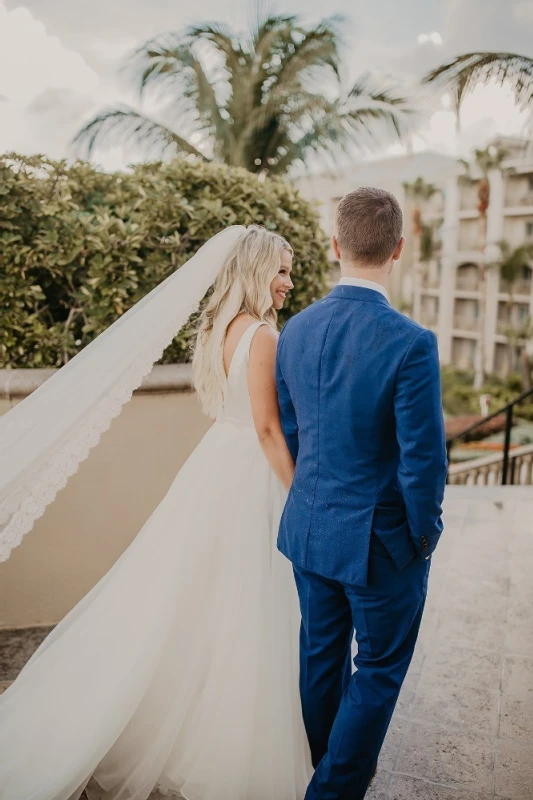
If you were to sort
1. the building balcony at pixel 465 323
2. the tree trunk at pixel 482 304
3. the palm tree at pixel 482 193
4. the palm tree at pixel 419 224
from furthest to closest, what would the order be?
the building balcony at pixel 465 323 → the palm tree at pixel 419 224 → the tree trunk at pixel 482 304 → the palm tree at pixel 482 193

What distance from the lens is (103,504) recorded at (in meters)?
3.52

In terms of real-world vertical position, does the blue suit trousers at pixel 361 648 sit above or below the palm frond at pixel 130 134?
below

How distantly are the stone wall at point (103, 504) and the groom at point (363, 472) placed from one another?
1477mm

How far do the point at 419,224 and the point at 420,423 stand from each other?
135 feet

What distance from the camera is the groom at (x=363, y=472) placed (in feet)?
5.94

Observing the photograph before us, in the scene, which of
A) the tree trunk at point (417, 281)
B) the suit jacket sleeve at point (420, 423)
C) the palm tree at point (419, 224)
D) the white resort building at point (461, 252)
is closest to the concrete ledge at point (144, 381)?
the suit jacket sleeve at point (420, 423)

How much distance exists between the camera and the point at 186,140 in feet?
39.4

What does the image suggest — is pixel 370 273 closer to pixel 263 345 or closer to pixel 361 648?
pixel 263 345

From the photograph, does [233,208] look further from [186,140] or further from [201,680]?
[186,140]

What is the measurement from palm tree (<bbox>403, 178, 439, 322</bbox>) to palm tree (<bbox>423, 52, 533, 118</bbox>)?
3259 centimetres

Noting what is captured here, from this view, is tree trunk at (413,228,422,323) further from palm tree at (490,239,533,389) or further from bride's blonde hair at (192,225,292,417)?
bride's blonde hair at (192,225,292,417)

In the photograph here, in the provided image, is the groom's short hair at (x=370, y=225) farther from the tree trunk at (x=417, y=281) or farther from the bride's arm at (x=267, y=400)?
the tree trunk at (x=417, y=281)

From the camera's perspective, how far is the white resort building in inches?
1580

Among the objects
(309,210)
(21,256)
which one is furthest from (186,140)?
(21,256)
